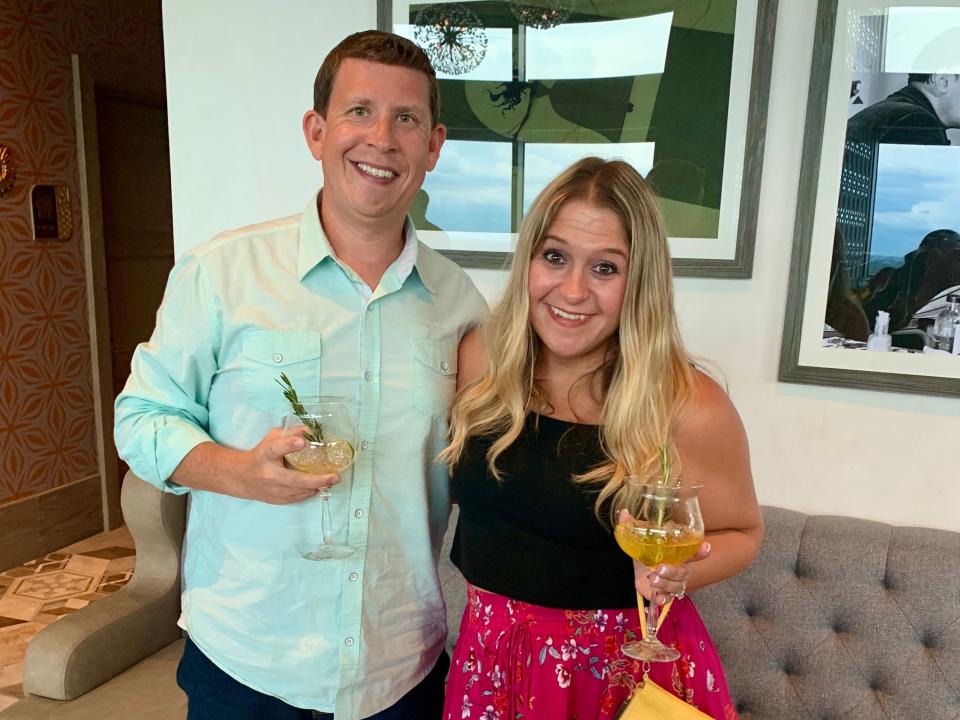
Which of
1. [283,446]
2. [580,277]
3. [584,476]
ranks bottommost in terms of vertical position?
[584,476]

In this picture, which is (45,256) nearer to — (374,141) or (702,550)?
(374,141)

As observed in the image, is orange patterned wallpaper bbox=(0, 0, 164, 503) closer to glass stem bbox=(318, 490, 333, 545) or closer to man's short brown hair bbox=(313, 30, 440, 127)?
man's short brown hair bbox=(313, 30, 440, 127)

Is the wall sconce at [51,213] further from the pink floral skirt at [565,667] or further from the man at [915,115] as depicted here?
the man at [915,115]

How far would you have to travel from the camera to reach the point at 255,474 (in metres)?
1.30

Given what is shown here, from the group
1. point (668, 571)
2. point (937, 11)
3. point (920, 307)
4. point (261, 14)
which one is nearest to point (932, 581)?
point (920, 307)

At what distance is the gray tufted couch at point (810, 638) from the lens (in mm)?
1939

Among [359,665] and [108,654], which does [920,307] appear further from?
[108,654]

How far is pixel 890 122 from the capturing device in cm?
202

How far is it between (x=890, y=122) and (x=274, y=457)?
1.79m

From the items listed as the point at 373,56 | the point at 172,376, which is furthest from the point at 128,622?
the point at 373,56

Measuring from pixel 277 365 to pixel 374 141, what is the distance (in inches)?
18.1

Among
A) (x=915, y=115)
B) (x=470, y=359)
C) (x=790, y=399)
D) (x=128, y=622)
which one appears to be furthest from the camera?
(x=128, y=622)

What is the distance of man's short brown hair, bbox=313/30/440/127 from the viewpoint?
1.50m

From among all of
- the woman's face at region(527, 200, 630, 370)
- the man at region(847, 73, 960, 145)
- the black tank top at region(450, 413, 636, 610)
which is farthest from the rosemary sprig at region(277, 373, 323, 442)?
the man at region(847, 73, 960, 145)
